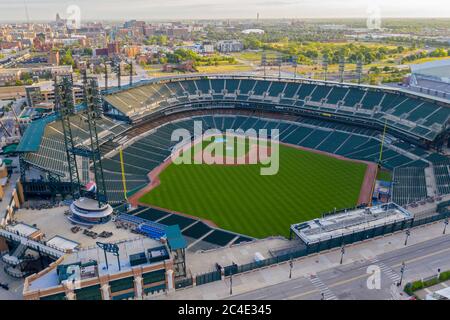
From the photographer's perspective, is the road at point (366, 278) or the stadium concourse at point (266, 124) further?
the stadium concourse at point (266, 124)

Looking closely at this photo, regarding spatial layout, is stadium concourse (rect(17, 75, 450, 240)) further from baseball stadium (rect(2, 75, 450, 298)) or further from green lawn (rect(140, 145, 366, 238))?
green lawn (rect(140, 145, 366, 238))

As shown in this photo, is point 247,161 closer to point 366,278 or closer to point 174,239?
point 174,239

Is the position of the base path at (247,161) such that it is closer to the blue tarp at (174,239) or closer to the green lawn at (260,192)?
the green lawn at (260,192)

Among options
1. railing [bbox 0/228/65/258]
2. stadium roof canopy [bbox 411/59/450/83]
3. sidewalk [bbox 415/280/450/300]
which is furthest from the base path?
stadium roof canopy [bbox 411/59/450/83]

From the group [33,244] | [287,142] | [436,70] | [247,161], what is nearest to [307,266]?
[33,244]

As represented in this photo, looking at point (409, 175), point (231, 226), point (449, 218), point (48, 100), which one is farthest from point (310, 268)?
point (48, 100)

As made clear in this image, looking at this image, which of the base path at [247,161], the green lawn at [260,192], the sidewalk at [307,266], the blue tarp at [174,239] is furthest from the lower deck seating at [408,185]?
the blue tarp at [174,239]

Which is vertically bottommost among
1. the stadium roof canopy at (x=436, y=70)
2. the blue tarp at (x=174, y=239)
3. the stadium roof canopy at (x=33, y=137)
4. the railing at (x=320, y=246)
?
the railing at (x=320, y=246)
